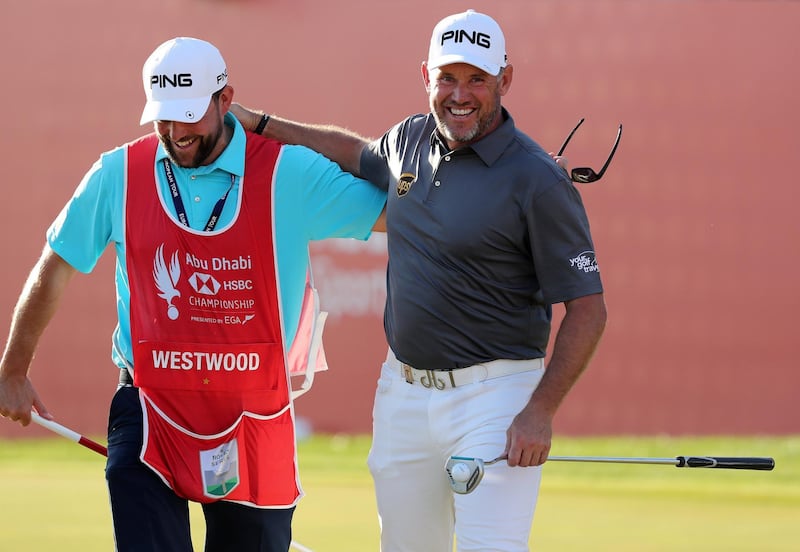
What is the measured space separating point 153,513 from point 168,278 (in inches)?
28.1

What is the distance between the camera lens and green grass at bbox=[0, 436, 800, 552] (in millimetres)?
6074

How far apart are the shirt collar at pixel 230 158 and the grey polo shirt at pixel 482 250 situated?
1.62ft

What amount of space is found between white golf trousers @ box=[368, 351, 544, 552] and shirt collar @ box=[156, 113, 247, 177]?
0.77 m

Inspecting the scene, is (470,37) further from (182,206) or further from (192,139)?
(182,206)

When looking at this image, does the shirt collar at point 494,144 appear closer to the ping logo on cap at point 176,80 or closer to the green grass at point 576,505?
the ping logo on cap at point 176,80

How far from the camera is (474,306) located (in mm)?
4160

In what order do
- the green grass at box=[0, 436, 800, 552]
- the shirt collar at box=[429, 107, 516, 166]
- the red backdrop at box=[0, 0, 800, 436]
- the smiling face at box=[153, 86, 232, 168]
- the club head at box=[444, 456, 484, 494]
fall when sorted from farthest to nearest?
the red backdrop at box=[0, 0, 800, 436] → the green grass at box=[0, 436, 800, 552] → the smiling face at box=[153, 86, 232, 168] → the shirt collar at box=[429, 107, 516, 166] → the club head at box=[444, 456, 484, 494]

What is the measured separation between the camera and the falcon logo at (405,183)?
4.27 meters

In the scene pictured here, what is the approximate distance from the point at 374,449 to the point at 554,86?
6203 millimetres

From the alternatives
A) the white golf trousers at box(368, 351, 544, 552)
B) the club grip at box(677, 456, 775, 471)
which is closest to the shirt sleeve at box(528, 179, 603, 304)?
the white golf trousers at box(368, 351, 544, 552)

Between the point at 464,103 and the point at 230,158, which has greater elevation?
the point at 464,103

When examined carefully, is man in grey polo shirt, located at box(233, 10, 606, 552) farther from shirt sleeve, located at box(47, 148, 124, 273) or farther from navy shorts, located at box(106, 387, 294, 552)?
shirt sleeve, located at box(47, 148, 124, 273)

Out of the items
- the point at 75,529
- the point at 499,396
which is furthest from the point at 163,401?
the point at 75,529

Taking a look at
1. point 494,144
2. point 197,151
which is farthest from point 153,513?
point 494,144
